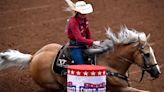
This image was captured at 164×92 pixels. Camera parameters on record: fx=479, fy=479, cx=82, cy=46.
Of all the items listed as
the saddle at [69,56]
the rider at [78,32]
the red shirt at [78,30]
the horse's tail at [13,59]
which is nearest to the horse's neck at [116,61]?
the saddle at [69,56]

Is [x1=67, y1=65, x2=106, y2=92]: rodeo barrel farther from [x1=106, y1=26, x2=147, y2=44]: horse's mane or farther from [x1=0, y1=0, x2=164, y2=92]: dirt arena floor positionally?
[x1=0, y1=0, x2=164, y2=92]: dirt arena floor

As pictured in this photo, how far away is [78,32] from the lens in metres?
7.96

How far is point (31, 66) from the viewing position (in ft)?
28.3

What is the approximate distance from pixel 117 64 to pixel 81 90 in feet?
5.09

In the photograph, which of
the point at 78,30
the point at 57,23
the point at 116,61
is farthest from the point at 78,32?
the point at 57,23

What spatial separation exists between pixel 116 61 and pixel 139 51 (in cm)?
45

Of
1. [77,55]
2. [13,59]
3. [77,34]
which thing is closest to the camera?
[77,34]

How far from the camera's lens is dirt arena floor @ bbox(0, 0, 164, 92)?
10.5 m

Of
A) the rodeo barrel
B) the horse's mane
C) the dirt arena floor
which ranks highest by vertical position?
the dirt arena floor

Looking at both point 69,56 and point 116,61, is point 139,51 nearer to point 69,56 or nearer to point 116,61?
point 116,61

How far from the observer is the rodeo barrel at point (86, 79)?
6.83 metres

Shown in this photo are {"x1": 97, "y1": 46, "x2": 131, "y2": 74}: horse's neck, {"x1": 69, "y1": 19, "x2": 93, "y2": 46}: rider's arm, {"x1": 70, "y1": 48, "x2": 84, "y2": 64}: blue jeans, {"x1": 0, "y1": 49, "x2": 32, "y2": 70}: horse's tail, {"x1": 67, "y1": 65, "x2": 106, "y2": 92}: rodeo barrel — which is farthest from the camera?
{"x1": 0, "y1": 49, "x2": 32, "y2": 70}: horse's tail

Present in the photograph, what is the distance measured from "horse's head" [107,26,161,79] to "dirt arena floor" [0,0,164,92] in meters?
1.82

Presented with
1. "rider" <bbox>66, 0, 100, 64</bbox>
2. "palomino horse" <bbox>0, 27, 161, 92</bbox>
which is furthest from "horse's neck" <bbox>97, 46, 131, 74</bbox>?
"rider" <bbox>66, 0, 100, 64</bbox>
